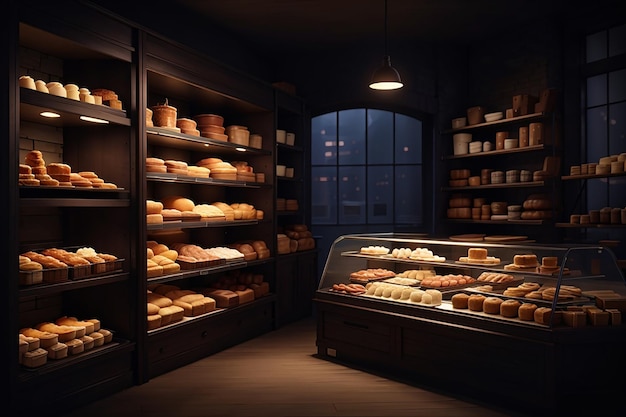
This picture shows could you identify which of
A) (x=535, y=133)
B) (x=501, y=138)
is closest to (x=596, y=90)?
(x=535, y=133)

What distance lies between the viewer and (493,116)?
7.40 metres

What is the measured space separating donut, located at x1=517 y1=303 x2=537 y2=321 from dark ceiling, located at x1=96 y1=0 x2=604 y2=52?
12.4 ft

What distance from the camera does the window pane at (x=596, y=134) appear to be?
21.8 ft

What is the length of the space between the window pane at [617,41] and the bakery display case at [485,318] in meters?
3.22

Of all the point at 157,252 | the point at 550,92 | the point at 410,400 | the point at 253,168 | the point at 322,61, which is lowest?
the point at 410,400

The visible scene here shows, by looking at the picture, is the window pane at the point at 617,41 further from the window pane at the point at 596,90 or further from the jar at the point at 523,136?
the jar at the point at 523,136

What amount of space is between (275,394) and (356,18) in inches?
181

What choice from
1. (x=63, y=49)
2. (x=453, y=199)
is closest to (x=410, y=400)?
(x=63, y=49)

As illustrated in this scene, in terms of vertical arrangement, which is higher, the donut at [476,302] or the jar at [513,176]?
the jar at [513,176]

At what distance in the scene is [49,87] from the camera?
383 cm

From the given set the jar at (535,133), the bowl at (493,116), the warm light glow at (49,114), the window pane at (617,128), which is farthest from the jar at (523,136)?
the warm light glow at (49,114)

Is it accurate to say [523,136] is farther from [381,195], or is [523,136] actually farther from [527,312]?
[381,195]

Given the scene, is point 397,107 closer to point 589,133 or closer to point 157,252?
point 589,133

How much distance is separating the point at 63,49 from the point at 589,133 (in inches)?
236
